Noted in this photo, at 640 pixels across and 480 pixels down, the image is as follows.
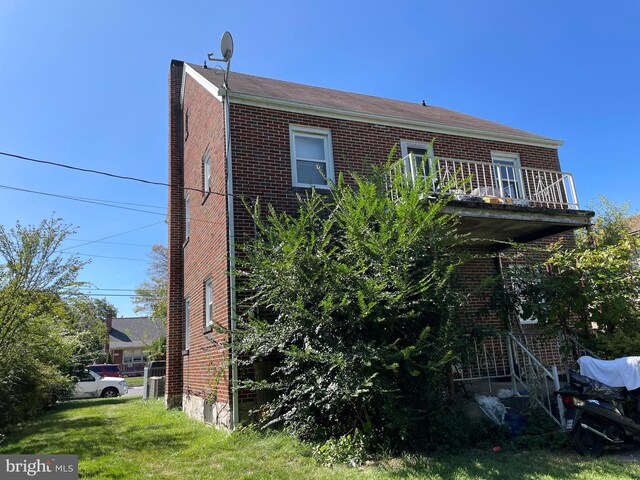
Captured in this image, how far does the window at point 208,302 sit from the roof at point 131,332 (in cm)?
3968

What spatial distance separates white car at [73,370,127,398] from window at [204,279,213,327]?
15006mm

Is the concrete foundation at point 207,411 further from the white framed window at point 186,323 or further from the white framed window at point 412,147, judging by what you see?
the white framed window at point 412,147

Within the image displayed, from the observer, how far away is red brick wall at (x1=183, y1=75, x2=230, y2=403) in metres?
9.02

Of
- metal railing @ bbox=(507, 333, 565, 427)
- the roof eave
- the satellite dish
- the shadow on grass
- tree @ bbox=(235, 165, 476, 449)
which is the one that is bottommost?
the shadow on grass

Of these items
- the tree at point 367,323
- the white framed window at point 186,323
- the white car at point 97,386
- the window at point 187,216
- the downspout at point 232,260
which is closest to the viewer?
the tree at point 367,323

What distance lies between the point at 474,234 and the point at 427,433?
4920 millimetres

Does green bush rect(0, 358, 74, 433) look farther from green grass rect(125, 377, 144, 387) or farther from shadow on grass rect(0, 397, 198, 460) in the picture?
green grass rect(125, 377, 144, 387)

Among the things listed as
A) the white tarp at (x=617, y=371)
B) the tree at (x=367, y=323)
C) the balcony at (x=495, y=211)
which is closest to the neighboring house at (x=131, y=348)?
the balcony at (x=495, y=211)

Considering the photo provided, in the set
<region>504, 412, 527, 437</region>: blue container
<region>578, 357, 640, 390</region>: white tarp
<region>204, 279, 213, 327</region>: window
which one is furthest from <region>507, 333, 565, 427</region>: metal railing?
<region>204, 279, 213, 327</region>: window

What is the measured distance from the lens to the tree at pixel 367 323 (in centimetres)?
616

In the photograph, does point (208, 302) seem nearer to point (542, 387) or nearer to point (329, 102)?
point (329, 102)

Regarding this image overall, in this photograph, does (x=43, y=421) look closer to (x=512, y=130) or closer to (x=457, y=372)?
(x=457, y=372)

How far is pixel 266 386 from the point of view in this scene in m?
6.73

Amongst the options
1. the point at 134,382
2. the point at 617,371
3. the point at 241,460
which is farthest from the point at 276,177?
the point at 134,382
